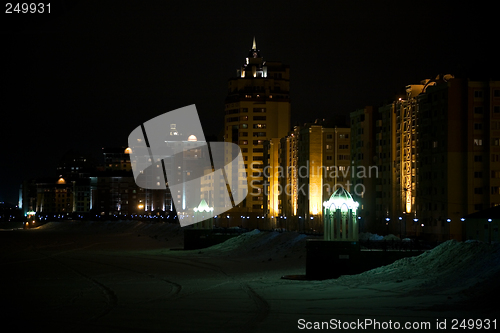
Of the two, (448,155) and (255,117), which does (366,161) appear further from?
(255,117)

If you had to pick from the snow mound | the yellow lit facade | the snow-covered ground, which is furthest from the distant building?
the snow mound

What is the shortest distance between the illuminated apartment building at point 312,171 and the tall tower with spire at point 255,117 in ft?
65.7

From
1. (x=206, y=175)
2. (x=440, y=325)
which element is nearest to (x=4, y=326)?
(x=440, y=325)

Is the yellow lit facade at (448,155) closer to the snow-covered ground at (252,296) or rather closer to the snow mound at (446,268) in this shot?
the snow-covered ground at (252,296)

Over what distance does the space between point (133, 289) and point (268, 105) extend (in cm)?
10838

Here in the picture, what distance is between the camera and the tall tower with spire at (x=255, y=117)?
453 ft

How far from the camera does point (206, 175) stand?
172 m

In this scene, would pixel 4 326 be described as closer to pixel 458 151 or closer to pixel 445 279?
pixel 445 279

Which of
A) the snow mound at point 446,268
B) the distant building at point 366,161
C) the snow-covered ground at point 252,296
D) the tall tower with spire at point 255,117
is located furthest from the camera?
the tall tower with spire at point 255,117

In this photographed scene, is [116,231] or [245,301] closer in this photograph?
[245,301]

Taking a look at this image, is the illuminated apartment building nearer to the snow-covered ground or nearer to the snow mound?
the snow-covered ground

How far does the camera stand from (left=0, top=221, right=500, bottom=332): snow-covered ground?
25281 millimetres

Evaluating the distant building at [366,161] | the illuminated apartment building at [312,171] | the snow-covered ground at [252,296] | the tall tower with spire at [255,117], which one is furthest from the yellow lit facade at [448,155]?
the tall tower with spire at [255,117]

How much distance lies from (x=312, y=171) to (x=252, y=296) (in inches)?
2854
